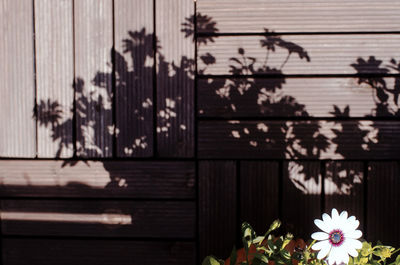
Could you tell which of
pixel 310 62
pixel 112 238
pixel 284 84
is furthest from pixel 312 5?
pixel 112 238

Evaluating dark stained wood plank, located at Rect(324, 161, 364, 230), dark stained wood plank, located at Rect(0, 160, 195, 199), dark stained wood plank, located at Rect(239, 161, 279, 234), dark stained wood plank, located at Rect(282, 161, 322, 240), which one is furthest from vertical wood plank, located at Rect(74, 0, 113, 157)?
dark stained wood plank, located at Rect(324, 161, 364, 230)

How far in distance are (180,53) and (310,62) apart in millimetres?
842

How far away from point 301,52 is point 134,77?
110 centimetres

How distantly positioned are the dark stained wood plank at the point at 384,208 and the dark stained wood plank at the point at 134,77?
1474 mm

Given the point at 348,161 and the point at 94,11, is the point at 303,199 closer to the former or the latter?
the point at 348,161

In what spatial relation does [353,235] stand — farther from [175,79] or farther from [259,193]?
[175,79]

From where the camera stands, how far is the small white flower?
1.32 meters

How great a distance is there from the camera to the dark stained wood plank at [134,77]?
2664 mm

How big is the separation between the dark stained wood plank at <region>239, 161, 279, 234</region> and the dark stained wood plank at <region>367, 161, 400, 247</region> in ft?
1.99

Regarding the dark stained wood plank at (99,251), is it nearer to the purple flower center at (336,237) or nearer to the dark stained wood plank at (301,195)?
the dark stained wood plank at (301,195)

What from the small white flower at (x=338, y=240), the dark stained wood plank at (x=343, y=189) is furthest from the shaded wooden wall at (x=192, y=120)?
the small white flower at (x=338, y=240)

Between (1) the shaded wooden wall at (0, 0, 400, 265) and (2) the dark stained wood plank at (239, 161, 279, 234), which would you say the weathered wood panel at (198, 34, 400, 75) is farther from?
(2) the dark stained wood plank at (239, 161, 279, 234)

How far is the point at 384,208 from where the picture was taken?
2.66 meters

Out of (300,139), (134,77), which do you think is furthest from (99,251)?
(300,139)
